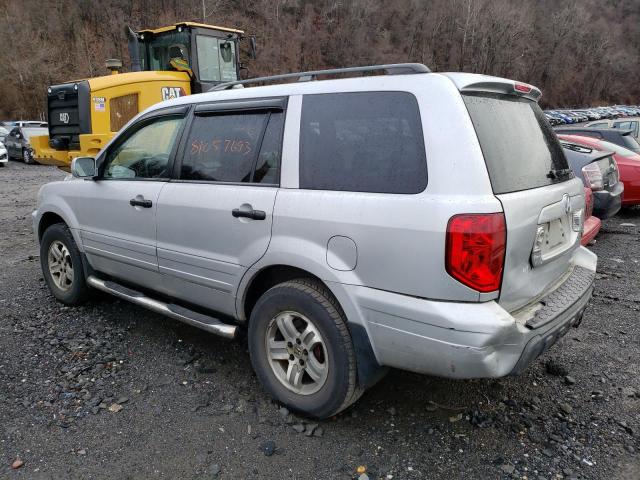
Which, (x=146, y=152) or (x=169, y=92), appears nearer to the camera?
(x=146, y=152)

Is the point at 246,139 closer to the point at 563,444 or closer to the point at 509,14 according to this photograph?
the point at 563,444

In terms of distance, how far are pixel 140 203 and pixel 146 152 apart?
0.48 metres

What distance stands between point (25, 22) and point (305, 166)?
50.7 metres

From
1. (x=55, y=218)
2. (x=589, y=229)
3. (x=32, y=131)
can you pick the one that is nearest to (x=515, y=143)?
(x=589, y=229)

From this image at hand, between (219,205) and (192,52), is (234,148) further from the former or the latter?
(192,52)

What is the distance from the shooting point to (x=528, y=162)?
272 centimetres

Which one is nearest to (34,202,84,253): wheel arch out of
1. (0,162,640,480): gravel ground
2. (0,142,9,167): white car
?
(0,162,640,480): gravel ground

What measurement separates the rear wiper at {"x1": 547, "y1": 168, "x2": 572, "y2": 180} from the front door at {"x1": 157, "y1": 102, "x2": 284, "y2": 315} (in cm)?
158

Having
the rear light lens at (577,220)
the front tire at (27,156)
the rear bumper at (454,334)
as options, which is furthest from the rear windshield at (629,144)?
the front tire at (27,156)

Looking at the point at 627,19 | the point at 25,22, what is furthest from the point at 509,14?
the point at 25,22

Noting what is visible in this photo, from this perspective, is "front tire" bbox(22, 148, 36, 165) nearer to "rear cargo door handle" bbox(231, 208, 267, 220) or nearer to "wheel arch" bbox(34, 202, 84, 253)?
"wheel arch" bbox(34, 202, 84, 253)

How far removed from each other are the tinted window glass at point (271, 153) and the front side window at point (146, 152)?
35.1 inches

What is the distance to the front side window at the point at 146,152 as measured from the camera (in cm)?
365

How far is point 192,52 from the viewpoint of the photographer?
28.9 feet
